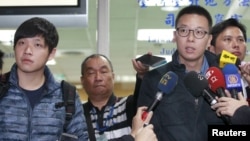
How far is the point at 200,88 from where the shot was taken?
164cm

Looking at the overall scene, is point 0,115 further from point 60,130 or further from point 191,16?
point 191,16

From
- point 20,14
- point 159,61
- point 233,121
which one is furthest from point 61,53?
point 233,121

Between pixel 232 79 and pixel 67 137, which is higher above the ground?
pixel 232 79

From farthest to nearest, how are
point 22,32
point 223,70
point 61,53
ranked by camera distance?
point 61,53 → point 22,32 → point 223,70

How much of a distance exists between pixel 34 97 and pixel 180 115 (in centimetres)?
67

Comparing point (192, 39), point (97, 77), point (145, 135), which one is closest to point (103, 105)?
point (97, 77)

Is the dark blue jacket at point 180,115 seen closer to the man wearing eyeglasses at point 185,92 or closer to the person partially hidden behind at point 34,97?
the man wearing eyeglasses at point 185,92

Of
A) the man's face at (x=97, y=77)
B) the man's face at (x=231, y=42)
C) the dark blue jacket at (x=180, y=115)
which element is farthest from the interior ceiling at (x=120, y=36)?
the dark blue jacket at (x=180, y=115)

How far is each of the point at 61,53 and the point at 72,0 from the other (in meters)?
4.80

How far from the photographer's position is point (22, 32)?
73.2 inches

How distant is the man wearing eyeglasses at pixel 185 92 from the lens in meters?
1.73

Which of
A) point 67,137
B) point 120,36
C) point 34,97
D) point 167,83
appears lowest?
point 120,36

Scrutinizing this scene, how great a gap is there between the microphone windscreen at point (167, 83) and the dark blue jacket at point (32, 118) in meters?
0.43

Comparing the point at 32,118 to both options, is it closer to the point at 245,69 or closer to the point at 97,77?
the point at 97,77
